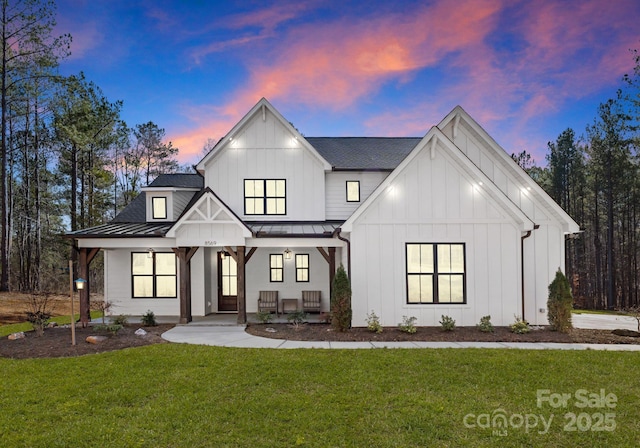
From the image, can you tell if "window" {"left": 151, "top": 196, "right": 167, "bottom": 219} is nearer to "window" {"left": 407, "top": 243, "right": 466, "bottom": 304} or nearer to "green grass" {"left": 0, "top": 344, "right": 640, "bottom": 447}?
"green grass" {"left": 0, "top": 344, "right": 640, "bottom": 447}

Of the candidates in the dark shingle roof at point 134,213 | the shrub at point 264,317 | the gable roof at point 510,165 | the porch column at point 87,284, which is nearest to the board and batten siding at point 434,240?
A: the gable roof at point 510,165

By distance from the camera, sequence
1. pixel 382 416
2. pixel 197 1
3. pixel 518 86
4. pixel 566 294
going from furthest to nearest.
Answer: pixel 518 86 → pixel 197 1 → pixel 566 294 → pixel 382 416

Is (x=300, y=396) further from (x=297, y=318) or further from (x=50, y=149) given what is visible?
(x=50, y=149)

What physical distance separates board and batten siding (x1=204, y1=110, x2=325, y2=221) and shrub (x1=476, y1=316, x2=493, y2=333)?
6837mm

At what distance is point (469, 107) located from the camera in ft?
88.8

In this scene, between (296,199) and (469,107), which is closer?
(296,199)

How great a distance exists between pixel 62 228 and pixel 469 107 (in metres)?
35.4

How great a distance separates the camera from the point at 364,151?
16109 mm

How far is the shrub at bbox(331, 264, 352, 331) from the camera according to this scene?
9.88 meters

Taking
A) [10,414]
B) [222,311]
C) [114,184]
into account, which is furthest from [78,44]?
[10,414]

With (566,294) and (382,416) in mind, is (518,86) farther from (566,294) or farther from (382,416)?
(382,416)

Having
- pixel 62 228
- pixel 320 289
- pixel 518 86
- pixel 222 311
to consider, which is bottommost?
pixel 222 311

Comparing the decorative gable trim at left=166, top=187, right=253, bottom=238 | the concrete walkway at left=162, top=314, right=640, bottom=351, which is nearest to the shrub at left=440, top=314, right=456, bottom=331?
the concrete walkway at left=162, top=314, right=640, bottom=351

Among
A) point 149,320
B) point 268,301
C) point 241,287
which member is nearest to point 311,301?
point 268,301
